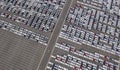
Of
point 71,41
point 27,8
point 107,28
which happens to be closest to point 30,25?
point 27,8

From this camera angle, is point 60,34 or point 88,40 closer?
point 88,40

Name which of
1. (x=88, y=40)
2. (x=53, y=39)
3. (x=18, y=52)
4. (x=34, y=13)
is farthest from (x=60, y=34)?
(x=18, y=52)

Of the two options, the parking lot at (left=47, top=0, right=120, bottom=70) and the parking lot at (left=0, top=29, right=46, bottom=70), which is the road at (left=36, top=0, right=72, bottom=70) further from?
the parking lot at (left=0, top=29, right=46, bottom=70)

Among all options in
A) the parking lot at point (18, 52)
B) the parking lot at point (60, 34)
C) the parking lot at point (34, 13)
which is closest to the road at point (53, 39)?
the parking lot at point (60, 34)

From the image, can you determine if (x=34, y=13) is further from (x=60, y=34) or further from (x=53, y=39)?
(x=53, y=39)

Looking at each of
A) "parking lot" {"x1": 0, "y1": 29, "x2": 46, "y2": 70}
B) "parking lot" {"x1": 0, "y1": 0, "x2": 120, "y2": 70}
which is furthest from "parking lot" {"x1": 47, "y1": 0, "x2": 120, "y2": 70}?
"parking lot" {"x1": 0, "y1": 29, "x2": 46, "y2": 70}

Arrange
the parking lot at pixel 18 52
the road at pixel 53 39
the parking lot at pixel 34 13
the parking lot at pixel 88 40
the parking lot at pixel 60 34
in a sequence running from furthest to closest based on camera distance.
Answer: the parking lot at pixel 34 13, the parking lot at pixel 88 40, the parking lot at pixel 60 34, the road at pixel 53 39, the parking lot at pixel 18 52

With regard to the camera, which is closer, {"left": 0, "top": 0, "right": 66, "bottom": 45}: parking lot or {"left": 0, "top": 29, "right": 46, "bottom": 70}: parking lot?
{"left": 0, "top": 29, "right": 46, "bottom": 70}: parking lot

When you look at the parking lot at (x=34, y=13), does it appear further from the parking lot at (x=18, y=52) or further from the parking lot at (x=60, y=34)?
the parking lot at (x=18, y=52)
